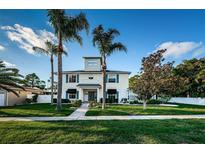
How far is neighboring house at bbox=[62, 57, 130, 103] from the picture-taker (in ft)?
96.6

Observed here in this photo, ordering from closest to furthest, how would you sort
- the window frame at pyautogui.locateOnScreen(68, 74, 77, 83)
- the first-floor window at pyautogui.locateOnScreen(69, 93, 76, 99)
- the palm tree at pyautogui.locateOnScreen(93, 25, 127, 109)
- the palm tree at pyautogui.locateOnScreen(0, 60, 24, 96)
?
the palm tree at pyautogui.locateOnScreen(0, 60, 24, 96), the palm tree at pyautogui.locateOnScreen(93, 25, 127, 109), the first-floor window at pyautogui.locateOnScreen(69, 93, 76, 99), the window frame at pyautogui.locateOnScreen(68, 74, 77, 83)

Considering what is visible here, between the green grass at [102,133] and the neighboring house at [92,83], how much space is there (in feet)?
65.3

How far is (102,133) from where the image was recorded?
8148 millimetres

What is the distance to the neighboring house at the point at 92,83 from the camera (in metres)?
29.4

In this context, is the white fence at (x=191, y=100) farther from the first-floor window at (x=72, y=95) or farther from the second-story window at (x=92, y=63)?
the first-floor window at (x=72, y=95)

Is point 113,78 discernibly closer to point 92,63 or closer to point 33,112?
point 92,63

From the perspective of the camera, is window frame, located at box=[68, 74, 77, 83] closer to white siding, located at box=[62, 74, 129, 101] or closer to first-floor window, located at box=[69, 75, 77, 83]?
first-floor window, located at box=[69, 75, 77, 83]

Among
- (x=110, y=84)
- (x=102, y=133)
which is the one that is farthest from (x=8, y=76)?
(x=110, y=84)

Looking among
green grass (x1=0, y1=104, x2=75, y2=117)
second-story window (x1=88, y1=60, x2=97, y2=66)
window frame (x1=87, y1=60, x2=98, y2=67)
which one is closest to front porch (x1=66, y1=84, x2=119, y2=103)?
window frame (x1=87, y1=60, x2=98, y2=67)

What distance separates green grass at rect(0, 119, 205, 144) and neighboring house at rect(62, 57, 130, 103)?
19.9 metres

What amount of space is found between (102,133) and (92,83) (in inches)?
854
